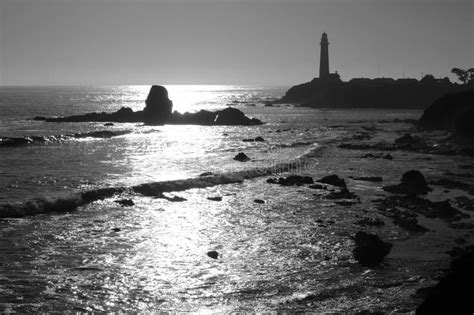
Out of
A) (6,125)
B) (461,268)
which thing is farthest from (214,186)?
(6,125)

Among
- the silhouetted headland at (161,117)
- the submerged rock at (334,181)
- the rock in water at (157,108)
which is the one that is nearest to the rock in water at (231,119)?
the silhouetted headland at (161,117)

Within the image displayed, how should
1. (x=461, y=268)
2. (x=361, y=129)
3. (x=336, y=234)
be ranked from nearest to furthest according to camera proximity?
(x=461, y=268), (x=336, y=234), (x=361, y=129)

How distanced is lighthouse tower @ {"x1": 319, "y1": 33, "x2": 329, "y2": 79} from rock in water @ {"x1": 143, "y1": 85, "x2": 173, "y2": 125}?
7766 centimetres

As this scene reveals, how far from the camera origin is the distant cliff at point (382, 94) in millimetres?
144675

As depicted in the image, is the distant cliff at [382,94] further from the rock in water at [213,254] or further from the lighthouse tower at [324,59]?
the rock in water at [213,254]

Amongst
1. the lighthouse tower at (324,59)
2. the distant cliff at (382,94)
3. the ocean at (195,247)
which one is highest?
the lighthouse tower at (324,59)

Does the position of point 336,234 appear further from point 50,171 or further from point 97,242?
point 50,171

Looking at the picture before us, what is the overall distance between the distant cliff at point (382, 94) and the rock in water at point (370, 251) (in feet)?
433

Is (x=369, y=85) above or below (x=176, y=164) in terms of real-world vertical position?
above

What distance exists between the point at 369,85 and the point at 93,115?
322 ft

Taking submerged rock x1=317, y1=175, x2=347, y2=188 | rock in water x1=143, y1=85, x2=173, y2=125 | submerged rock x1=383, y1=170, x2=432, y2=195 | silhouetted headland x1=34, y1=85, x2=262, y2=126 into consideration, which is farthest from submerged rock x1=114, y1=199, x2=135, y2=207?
rock in water x1=143, y1=85, x2=173, y2=125

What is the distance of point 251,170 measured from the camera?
1501 inches

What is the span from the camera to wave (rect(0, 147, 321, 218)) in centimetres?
2436

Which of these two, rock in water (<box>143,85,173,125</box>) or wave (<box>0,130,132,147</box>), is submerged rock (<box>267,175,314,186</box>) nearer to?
wave (<box>0,130,132,147</box>)
